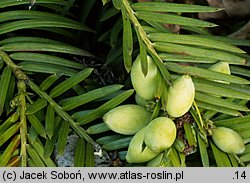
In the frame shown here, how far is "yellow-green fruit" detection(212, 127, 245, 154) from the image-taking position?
2.55 ft

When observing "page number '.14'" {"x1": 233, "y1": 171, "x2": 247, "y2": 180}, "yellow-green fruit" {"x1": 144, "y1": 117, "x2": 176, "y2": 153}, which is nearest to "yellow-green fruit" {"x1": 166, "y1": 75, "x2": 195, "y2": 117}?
"yellow-green fruit" {"x1": 144, "y1": 117, "x2": 176, "y2": 153}

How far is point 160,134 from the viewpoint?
2.30ft

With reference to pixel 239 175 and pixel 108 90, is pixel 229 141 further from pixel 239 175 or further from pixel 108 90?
pixel 108 90

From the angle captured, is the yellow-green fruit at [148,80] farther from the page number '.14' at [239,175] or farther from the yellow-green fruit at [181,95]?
the page number '.14' at [239,175]

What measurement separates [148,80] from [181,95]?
0.06m

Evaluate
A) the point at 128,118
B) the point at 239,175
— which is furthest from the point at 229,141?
the point at 128,118

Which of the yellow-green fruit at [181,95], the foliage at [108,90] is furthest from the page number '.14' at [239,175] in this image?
the yellow-green fruit at [181,95]

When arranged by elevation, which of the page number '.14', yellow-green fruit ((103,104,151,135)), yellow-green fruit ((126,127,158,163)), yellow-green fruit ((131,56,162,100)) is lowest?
the page number '.14'

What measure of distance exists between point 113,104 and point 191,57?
14 centimetres

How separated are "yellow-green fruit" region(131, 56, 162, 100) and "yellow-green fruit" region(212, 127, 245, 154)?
12cm

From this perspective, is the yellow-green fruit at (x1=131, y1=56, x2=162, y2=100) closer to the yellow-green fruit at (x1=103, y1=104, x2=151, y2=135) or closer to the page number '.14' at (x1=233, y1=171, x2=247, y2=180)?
the yellow-green fruit at (x1=103, y1=104, x2=151, y2=135)

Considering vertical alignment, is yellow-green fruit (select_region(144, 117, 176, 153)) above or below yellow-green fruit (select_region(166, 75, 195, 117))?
below

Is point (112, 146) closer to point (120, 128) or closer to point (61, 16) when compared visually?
point (120, 128)

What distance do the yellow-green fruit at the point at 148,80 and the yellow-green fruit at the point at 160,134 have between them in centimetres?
4
